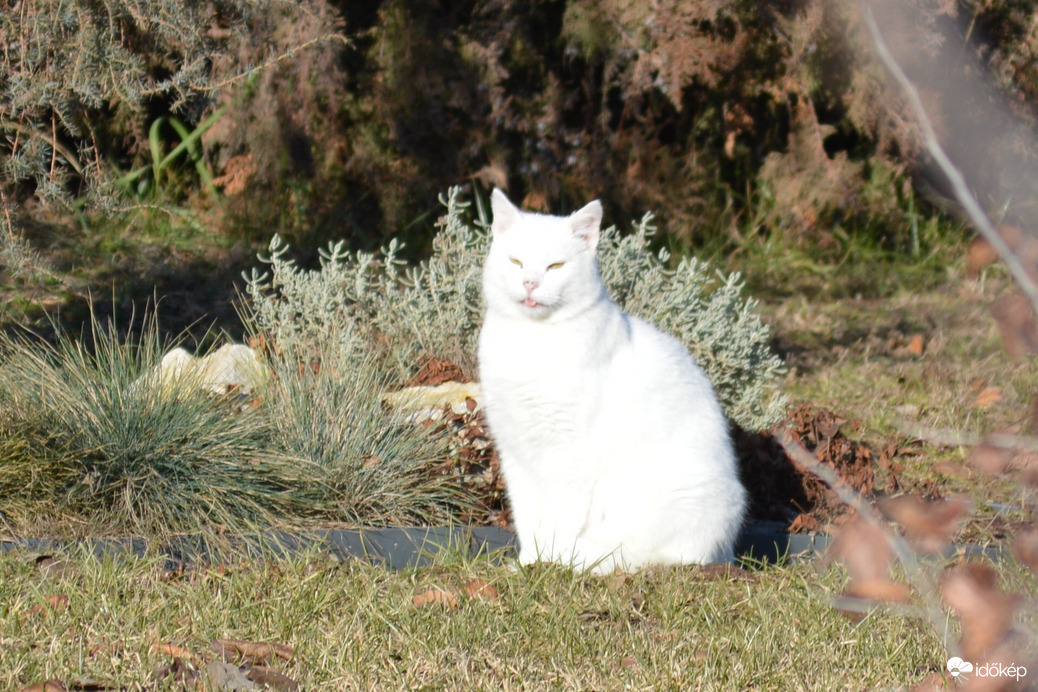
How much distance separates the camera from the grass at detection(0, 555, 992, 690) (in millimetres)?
2332

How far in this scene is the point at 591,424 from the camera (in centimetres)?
288

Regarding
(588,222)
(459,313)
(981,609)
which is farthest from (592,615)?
(981,609)

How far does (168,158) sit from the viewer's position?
24.7ft

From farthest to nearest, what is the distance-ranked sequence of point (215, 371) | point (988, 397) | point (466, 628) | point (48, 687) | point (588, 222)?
1. point (988, 397)
2. point (215, 371)
3. point (588, 222)
4. point (466, 628)
5. point (48, 687)

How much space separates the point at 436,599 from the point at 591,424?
2.17ft

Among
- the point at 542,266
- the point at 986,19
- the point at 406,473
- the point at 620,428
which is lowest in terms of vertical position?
the point at 406,473

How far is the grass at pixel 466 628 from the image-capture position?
91.8 inches

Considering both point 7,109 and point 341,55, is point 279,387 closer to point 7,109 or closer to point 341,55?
point 7,109

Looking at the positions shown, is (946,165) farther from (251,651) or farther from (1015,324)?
(251,651)

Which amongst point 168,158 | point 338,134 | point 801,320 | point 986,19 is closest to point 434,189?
point 338,134

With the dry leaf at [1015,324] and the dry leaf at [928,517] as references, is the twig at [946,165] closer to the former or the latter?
the dry leaf at [1015,324]

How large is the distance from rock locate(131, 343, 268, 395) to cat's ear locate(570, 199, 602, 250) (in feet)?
4.36

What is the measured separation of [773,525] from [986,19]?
4283 millimetres

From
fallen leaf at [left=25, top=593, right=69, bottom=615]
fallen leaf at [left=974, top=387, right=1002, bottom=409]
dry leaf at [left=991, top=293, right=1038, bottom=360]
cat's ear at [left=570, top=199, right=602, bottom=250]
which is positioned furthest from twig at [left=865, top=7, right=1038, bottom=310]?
fallen leaf at [left=974, top=387, right=1002, bottom=409]
